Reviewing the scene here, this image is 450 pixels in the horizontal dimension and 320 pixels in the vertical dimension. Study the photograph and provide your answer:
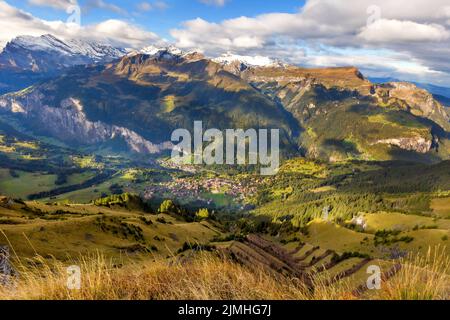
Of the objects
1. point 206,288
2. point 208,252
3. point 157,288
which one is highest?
point 206,288

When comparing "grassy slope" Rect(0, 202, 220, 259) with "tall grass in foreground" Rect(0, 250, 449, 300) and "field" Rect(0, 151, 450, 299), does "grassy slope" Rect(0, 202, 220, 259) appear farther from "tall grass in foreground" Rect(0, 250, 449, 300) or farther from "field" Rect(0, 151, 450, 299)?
"tall grass in foreground" Rect(0, 250, 449, 300)

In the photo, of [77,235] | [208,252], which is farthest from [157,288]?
[77,235]

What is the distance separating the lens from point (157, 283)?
8.68 meters

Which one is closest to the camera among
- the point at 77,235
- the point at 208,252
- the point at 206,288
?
the point at 206,288

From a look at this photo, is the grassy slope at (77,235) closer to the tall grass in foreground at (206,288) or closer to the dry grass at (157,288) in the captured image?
the dry grass at (157,288)

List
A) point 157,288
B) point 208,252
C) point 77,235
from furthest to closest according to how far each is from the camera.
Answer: point 77,235, point 208,252, point 157,288

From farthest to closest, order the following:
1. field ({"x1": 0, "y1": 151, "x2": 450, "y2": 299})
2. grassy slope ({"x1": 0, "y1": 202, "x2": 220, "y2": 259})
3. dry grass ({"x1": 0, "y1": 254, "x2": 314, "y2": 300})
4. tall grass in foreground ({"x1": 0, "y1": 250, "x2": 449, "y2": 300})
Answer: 1. grassy slope ({"x1": 0, "y1": 202, "x2": 220, "y2": 259})
2. field ({"x1": 0, "y1": 151, "x2": 450, "y2": 299})
3. dry grass ({"x1": 0, "y1": 254, "x2": 314, "y2": 300})
4. tall grass in foreground ({"x1": 0, "y1": 250, "x2": 449, "y2": 300})

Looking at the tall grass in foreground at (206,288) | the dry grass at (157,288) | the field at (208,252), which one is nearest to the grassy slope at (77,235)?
the field at (208,252)

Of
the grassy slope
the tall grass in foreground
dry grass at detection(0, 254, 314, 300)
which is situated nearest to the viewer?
the tall grass in foreground

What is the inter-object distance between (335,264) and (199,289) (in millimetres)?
86492

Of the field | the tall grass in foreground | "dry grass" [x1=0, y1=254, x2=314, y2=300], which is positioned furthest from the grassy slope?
the tall grass in foreground

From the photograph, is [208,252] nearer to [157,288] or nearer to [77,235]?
[157,288]

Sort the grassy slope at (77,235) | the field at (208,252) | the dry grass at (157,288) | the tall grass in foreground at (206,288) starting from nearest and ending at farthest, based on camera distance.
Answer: the tall grass in foreground at (206,288)
the dry grass at (157,288)
the field at (208,252)
the grassy slope at (77,235)
